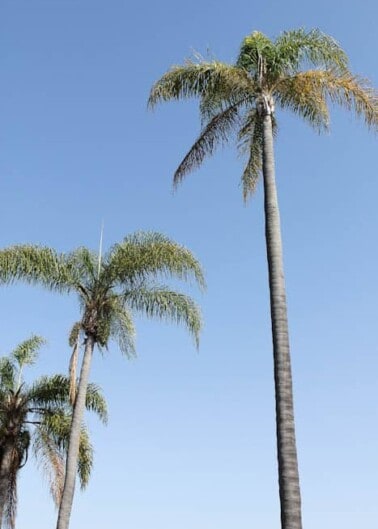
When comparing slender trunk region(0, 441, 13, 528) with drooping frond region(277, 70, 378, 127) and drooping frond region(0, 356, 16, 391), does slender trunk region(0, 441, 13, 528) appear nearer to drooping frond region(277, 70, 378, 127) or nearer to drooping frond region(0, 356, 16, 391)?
drooping frond region(0, 356, 16, 391)

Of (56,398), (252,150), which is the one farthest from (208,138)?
(56,398)

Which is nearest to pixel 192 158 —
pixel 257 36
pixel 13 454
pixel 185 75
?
pixel 185 75

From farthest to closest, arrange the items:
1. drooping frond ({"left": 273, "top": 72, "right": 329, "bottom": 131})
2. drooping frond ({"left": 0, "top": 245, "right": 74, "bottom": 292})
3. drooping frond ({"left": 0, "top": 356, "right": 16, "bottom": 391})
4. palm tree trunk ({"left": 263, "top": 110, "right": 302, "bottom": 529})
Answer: drooping frond ({"left": 0, "top": 356, "right": 16, "bottom": 391})
drooping frond ({"left": 0, "top": 245, "right": 74, "bottom": 292})
drooping frond ({"left": 273, "top": 72, "right": 329, "bottom": 131})
palm tree trunk ({"left": 263, "top": 110, "right": 302, "bottom": 529})

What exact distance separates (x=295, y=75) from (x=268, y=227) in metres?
4.23

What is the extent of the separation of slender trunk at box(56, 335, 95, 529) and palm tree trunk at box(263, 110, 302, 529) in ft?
26.7

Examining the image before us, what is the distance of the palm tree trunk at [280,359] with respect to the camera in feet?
38.0

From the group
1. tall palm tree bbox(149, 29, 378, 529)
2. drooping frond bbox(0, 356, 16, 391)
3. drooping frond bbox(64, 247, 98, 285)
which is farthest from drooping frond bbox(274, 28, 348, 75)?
drooping frond bbox(0, 356, 16, 391)

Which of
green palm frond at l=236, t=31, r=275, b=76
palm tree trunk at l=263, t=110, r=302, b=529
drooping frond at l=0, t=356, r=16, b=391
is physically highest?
green palm frond at l=236, t=31, r=275, b=76

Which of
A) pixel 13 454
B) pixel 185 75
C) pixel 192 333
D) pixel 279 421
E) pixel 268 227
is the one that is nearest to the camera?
pixel 279 421

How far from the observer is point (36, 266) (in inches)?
849

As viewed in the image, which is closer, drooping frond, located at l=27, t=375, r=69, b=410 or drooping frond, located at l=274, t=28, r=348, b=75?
drooping frond, located at l=274, t=28, r=348, b=75

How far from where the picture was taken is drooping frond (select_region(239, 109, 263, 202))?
59.6ft

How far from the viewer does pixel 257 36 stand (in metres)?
17.3

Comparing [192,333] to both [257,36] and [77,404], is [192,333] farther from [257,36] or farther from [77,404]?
[257,36]
